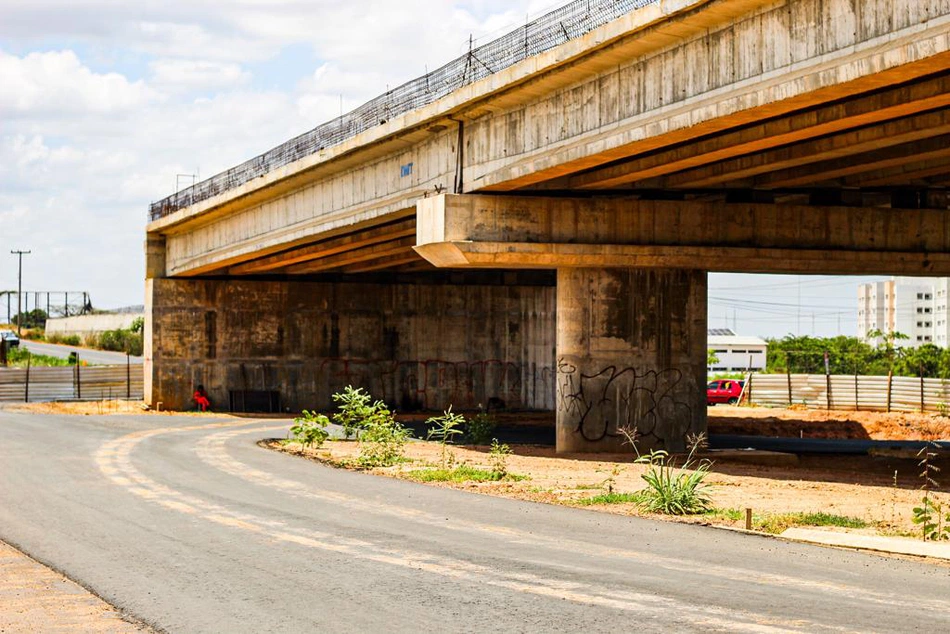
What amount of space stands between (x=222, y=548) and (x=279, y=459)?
1285cm

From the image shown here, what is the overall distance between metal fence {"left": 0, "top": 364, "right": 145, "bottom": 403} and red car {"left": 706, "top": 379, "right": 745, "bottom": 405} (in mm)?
27997

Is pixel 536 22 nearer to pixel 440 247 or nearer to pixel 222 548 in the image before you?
pixel 440 247

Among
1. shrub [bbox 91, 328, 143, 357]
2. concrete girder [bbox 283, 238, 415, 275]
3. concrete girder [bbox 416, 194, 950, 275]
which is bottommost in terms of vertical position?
shrub [bbox 91, 328, 143, 357]

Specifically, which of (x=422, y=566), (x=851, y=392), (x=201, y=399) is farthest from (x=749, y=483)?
(x=201, y=399)

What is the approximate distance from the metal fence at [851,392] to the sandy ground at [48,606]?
4143 centimetres

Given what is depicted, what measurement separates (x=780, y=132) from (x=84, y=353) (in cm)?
9511

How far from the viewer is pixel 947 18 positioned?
575 inches

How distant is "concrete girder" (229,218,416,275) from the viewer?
3625cm

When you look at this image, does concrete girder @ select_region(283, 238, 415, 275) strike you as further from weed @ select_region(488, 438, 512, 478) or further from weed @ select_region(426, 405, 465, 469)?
weed @ select_region(488, 438, 512, 478)

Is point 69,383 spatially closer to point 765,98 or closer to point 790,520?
point 765,98

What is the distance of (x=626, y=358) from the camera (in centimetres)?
2800

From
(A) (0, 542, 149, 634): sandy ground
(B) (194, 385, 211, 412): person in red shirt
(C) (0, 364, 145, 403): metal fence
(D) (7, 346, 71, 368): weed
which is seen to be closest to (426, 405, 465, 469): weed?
(B) (194, 385, 211, 412): person in red shirt

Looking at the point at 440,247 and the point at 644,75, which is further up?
the point at 644,75

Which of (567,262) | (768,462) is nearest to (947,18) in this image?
(567,262)
